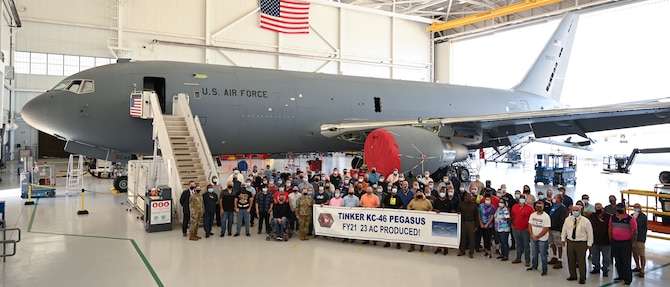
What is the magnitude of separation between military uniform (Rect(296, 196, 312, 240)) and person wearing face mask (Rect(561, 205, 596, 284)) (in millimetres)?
4207

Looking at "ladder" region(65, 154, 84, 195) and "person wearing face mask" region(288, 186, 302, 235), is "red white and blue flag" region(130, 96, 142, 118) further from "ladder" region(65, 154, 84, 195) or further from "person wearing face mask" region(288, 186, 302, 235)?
"person wearing face mask" region(288, 186, 302, 235)

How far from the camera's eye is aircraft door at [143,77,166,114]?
1218cm

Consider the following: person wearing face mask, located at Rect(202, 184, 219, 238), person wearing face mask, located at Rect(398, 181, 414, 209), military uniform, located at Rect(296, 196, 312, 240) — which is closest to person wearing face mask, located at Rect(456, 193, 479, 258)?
person wearing face mask, located at Rect(398, 181, 414, 209)

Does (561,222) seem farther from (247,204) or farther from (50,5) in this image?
(50,5)

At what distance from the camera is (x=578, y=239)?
238 inches

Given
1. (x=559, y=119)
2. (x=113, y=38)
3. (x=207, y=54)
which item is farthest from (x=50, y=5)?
(x=559, y=119)

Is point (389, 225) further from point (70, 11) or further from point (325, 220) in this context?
point (70, 11)

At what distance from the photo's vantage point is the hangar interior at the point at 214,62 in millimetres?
6441

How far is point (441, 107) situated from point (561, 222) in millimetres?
11089

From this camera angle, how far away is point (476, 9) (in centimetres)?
3416

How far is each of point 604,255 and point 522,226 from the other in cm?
111

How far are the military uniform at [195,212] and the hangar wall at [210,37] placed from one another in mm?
20694

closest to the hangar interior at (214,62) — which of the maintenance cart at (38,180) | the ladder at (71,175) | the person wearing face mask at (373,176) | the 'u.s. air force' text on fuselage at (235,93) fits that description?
the maintenance cart at (38,180)

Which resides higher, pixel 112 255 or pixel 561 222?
pixel 561 222
